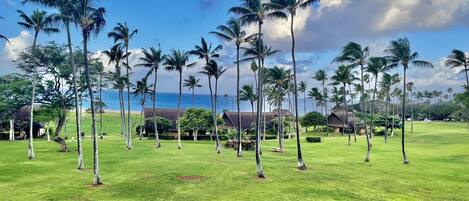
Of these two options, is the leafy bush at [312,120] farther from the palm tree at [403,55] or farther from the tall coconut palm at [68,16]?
the tall coconut palm at [68,16]

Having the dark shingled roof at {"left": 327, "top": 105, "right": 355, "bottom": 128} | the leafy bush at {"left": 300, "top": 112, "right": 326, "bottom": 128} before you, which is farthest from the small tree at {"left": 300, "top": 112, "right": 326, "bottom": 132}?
the dark shingled roof at {"left": 327, "top": 105, "right": 355, "bottom": 128}

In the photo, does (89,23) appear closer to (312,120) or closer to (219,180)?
(219,180)

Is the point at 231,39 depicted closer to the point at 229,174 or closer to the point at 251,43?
the point at 251,43

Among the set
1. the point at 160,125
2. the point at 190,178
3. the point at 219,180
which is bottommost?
the point at 219,180

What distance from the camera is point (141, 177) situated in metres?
32.9

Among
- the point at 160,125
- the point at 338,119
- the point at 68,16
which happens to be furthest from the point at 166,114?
the point at 68,16

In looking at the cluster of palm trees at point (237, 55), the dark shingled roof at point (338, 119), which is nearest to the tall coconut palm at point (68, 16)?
the cluster of palm trees at point (237, 55)

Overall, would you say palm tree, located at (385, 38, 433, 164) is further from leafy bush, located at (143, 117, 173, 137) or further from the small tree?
the small tree

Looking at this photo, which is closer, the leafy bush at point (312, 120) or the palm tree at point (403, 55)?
the palm tree at point (403, 55)

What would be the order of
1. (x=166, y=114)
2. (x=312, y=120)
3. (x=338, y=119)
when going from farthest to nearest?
(x=338, y=119), (x=312, y=120), (x=166, y=114)

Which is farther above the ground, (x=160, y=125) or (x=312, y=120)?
(x=312, y=120)

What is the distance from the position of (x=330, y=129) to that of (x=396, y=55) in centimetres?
8347

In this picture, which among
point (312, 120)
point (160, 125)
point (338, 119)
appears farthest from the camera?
point (338, 119)

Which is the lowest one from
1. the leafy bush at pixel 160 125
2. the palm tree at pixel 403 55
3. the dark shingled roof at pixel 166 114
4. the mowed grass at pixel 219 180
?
the mowed grass at pixel 219 180
